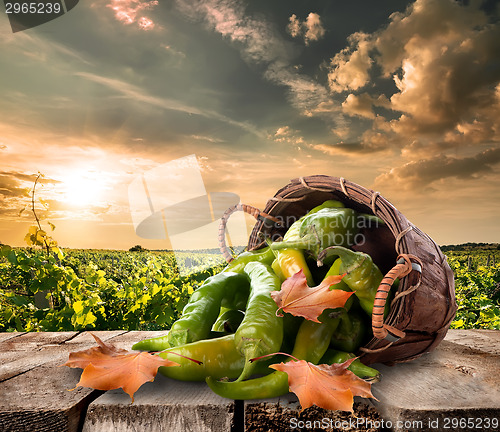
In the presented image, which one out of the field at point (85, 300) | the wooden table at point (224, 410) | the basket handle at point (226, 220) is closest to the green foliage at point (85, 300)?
the field at point (85, 300)

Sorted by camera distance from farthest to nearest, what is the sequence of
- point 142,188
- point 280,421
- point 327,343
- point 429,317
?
1. point 142,188
2. point 429,317
3. point 327,343
4. point 280,421

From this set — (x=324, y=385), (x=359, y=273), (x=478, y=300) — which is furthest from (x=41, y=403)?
(x=478, y=300)

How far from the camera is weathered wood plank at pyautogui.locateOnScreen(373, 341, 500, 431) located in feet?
4.17

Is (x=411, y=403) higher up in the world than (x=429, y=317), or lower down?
lower down

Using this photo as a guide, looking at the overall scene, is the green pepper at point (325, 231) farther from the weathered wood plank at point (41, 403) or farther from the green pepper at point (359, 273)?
the weathered wood plank at point (41, 403)

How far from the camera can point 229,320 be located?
1.88 meters

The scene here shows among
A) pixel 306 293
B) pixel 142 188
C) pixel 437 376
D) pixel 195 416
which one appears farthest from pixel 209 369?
pixel 142 188

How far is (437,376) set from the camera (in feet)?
5.41

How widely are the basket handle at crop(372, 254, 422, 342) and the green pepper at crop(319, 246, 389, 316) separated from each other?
86mm

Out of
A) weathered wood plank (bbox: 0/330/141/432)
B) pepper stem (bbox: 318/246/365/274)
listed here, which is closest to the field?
weathered wood plank (bbox: 0/330/141/432)

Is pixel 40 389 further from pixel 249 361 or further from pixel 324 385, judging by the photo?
pixel 324 385

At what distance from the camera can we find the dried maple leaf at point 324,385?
1.25 metres

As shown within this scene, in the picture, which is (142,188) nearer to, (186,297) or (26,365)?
(186,297)

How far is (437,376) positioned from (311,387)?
2.17ft
